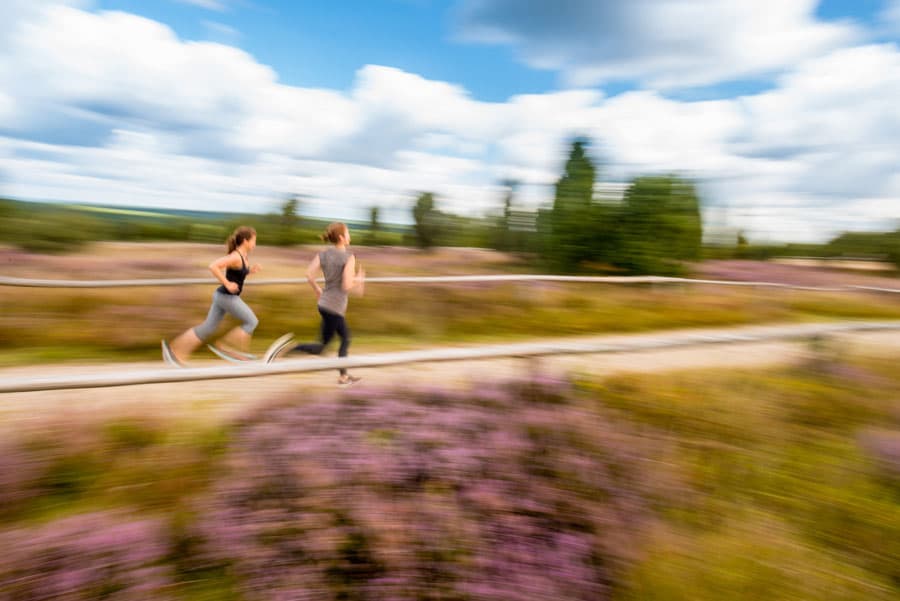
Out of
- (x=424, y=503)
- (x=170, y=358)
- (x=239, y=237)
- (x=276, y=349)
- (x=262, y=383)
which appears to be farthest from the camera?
(x=276, y=349)

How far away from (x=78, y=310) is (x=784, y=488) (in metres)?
8.05

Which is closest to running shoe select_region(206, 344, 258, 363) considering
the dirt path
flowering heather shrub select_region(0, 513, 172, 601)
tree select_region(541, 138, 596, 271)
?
the dirt path

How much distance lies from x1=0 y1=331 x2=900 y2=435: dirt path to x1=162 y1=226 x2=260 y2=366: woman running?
50 cm

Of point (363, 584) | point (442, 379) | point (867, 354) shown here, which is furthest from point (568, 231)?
point (363, 584)

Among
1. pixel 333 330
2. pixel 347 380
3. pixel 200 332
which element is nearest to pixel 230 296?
pixel 200 332

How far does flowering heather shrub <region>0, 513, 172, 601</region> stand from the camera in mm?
2791

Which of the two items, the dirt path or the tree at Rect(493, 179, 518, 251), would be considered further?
the tree at Rect(493, 179, 518, 251)

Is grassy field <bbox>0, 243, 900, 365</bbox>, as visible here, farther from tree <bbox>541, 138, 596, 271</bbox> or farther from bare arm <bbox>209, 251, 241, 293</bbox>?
bare arm <bbox>209, 251, 241, 293</bbox>

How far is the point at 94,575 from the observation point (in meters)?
2.88

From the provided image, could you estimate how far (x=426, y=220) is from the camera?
51.2 feet

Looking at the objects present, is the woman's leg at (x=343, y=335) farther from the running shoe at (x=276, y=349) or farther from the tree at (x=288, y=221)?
the tree at (x=288, y=221)

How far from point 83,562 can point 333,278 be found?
3240 millimetres

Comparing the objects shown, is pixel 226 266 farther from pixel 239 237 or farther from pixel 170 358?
pixel 170 358

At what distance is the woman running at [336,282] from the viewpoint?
553cm
